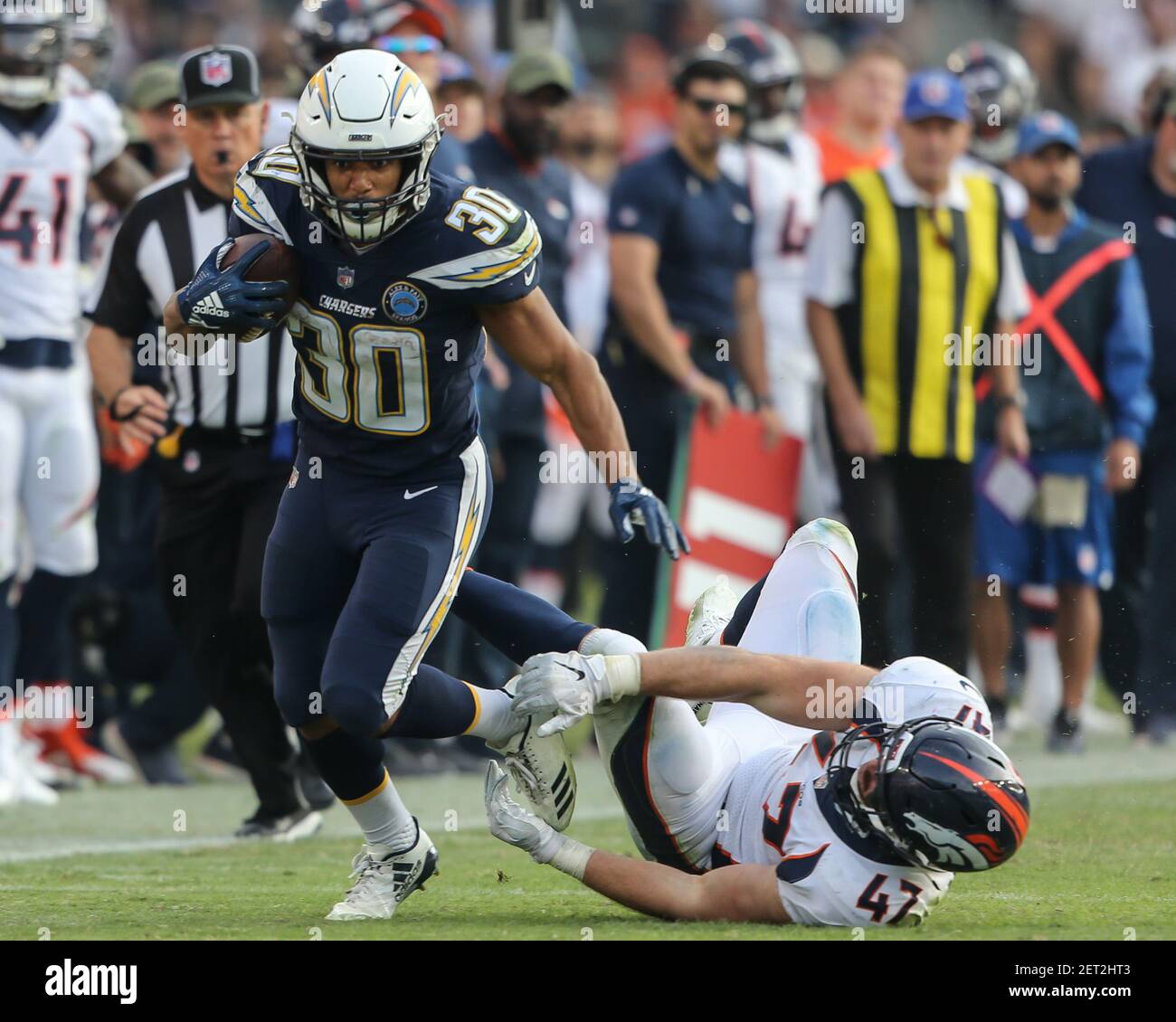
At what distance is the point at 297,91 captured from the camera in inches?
336

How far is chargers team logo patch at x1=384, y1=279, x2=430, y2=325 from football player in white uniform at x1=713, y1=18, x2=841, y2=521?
4454 millimetres

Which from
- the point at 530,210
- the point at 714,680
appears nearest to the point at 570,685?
the point at 714,680

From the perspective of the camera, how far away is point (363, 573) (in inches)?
205

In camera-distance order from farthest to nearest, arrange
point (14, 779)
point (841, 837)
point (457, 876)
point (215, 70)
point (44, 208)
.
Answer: point (44, 208) < point (14, 779) < point (215, 70) < point (457, 876) < point (841, 837)

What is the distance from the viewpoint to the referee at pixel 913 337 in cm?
870

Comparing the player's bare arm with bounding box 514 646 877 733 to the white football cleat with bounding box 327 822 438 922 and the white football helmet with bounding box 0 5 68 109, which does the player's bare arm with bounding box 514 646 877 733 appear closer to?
the white football cleat with bounding box 327 822 438 922

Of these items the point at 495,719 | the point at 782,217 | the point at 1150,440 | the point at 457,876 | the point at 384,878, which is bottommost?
the point at 457,876

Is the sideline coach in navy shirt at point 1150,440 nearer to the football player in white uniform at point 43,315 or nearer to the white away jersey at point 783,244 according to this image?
the white away jersey at point 783,244

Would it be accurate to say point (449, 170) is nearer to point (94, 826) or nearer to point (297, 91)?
point (297, 91)

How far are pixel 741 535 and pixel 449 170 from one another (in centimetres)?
206

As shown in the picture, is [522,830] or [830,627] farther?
Answer: [830,627]

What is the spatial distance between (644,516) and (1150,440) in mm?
4831

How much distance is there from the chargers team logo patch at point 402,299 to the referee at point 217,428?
5.89 feet

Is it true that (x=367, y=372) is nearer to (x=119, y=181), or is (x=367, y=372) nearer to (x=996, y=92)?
(x=119, y=181)
